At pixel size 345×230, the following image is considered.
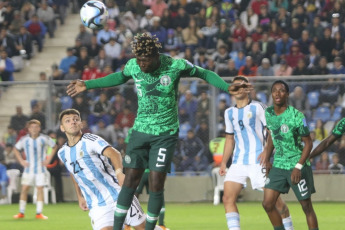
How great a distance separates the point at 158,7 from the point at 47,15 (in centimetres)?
344

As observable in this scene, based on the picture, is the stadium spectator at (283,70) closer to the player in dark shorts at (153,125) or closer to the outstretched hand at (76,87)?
the player in dark shorts at (153,125)

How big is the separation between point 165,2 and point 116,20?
5.12 feet

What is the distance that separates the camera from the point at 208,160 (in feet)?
64.4

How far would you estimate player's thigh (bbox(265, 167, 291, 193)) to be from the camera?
10.4 metres

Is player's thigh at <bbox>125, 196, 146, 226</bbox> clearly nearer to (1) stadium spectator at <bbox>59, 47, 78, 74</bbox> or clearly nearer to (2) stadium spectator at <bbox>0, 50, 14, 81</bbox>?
(1) stadium spectator at <bbox>59, 47, 78, 74</bbox>

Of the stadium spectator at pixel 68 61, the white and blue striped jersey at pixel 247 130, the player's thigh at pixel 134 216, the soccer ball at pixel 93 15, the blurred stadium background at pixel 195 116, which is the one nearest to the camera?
the player's thigh at pixel 134 216

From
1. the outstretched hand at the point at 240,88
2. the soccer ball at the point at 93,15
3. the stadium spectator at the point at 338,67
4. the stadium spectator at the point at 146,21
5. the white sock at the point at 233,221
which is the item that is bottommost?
the white sock at the point at 233,221

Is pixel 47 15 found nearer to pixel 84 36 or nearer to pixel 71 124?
pixel 84 36

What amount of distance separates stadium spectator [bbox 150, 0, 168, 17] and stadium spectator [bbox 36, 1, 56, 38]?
3.17 meters

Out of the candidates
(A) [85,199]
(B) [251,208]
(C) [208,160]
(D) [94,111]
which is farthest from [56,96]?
(A) [85,199]

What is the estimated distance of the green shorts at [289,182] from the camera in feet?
33.8

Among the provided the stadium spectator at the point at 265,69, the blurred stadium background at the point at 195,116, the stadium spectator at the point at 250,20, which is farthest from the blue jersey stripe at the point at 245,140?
the stadium spectator at the point at 250,20

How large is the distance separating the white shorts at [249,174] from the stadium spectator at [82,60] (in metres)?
11.4

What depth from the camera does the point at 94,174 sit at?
32.7ft
